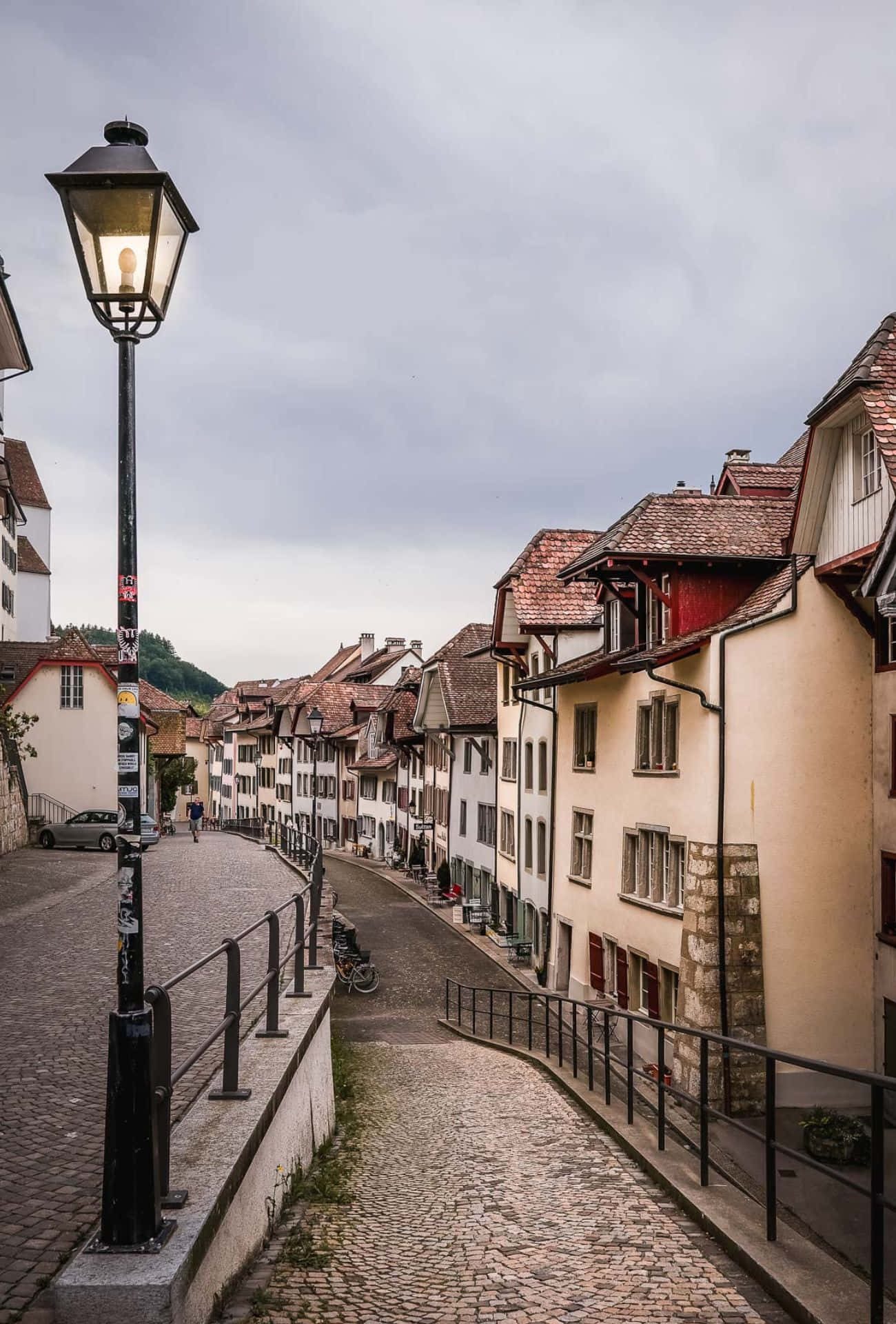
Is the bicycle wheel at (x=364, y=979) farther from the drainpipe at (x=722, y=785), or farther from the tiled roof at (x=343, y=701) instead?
the tiled roof at (x=343, y=701)

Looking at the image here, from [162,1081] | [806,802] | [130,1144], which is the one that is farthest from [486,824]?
[130,1144]

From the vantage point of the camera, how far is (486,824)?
43.9m

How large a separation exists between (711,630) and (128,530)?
57.9ft

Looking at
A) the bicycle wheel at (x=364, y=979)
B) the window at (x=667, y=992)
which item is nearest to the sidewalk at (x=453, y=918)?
the bicycle wheel at (x=364, y=979)

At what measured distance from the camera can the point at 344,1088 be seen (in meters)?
14.2

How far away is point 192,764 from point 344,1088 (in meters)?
78.1

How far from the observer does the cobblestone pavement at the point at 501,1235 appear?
18.9 ft

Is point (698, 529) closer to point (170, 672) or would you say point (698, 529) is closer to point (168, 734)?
point (168, 734)

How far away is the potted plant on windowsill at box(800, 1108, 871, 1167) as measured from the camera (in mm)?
16766

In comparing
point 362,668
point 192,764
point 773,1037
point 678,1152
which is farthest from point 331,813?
point 678,1152

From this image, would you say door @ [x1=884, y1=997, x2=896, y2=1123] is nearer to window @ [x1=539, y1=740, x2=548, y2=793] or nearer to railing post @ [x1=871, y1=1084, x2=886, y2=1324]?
window @ [x1=539, y1=740, x2=548, y2=793]

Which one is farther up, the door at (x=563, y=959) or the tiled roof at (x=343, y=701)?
the tiled roof at (x=343, y=701)

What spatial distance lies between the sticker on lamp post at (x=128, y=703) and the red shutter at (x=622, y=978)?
2219 cm

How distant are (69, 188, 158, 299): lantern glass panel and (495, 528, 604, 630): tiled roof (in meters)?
27.1
